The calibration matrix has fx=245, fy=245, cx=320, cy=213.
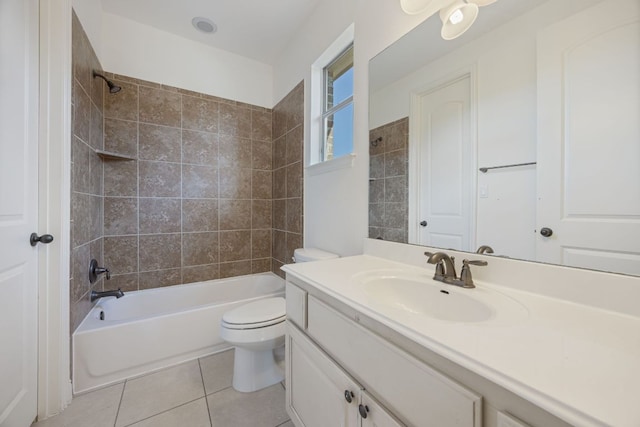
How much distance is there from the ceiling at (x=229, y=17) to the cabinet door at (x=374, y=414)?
247 cm

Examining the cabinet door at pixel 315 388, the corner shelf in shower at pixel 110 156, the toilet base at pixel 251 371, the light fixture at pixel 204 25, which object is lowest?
the toilet base at pixel 251 371

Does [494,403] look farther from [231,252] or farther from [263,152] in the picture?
[263,152]

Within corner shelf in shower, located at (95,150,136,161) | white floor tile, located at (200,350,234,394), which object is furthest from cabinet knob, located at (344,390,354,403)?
corner shelf in shower, located at (95,150,136,161)

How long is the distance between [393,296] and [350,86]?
1.45m

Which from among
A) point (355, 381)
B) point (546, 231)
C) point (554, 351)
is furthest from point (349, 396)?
point (546, 231)

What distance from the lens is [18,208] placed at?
1.11m

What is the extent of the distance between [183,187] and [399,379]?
2378mm

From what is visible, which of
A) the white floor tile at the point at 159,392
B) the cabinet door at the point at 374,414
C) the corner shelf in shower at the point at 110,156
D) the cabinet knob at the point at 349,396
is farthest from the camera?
the corner shelf in shower at the point at 110,156

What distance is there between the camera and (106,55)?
2.04 meters

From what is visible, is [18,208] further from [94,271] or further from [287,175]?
[287,175]

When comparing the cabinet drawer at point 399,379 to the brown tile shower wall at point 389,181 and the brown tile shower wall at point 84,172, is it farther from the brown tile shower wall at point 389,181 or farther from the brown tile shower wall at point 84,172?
the brown tile shower wall at point 84,172

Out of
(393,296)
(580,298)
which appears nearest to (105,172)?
(393,296)

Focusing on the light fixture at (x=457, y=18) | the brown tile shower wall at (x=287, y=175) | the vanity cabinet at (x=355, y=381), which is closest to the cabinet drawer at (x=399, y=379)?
the vanity cabinet at (x=355, y=381)

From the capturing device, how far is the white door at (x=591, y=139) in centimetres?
64
